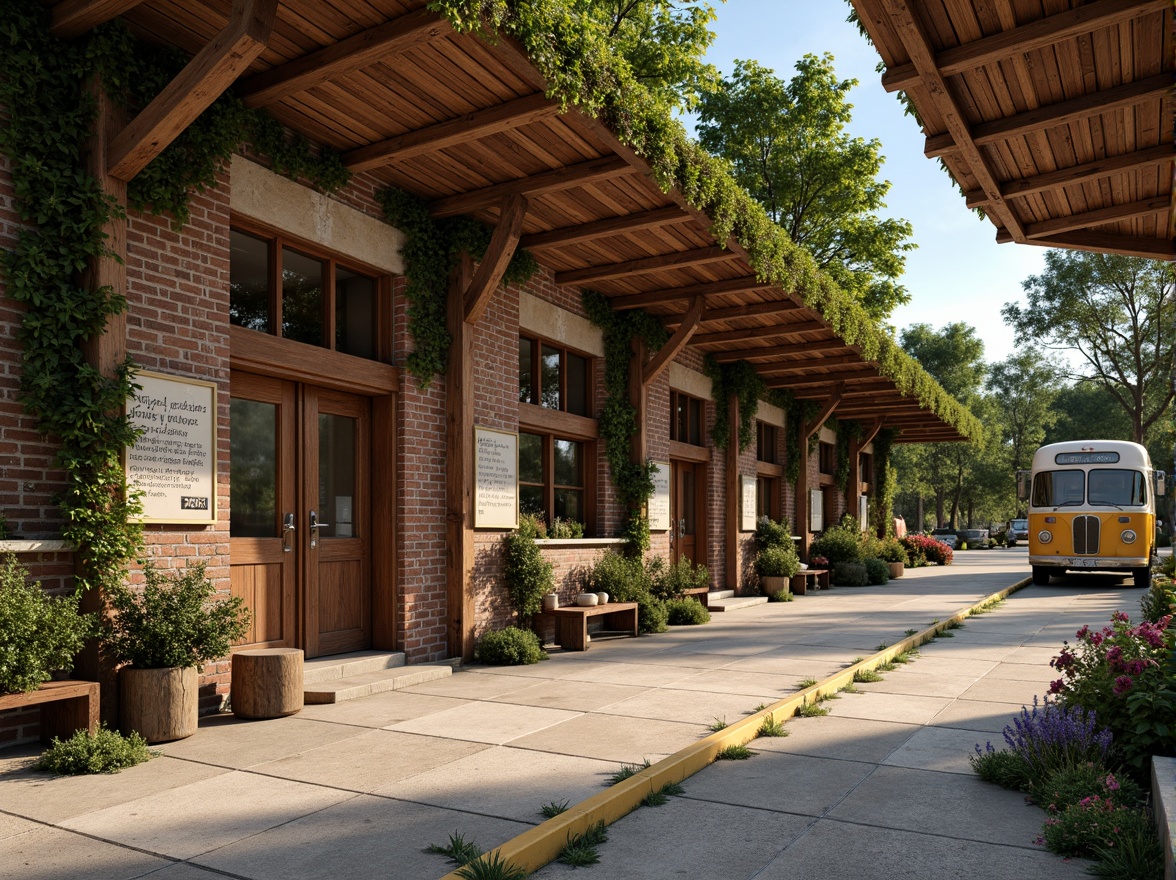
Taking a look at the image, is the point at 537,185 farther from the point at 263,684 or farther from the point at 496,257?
the point at 263,684

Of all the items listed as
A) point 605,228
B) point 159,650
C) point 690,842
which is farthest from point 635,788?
point 605,228

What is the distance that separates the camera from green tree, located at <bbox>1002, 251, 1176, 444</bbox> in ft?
127

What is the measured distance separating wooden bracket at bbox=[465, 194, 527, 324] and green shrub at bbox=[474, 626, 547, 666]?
132 inches

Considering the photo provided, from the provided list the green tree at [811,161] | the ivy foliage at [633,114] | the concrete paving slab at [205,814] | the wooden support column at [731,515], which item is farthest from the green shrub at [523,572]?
the green tree at [811,161]

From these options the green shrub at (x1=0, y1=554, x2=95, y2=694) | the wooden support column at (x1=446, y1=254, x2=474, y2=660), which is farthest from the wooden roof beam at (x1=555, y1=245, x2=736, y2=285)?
the green shrub at (x1=0, y1=554, x2=95, y2=694)

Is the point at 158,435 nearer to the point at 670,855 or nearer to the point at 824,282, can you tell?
the point at 670,855

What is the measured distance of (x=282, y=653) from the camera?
7.04 meters

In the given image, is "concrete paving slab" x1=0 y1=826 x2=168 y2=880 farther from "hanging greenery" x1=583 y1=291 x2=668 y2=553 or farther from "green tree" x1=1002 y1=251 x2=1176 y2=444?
"green tree" x1=1002 y1=251 x2=1176 y2=444

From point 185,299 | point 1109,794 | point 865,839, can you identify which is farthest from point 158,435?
point 1109,794

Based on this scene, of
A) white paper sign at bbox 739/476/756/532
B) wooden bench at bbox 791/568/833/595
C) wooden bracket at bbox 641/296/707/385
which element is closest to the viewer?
wooden bracket at bbox 641/296/707/385

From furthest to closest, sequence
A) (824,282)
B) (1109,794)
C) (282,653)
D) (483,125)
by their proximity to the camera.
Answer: (824,282)
(483,125)
(282,653)
(1109,794)

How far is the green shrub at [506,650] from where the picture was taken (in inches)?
380

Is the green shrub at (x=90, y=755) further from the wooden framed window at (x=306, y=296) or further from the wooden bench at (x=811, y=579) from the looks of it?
the wooden bench at (x=811, y=579)

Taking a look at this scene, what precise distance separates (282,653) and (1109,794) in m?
5.50
